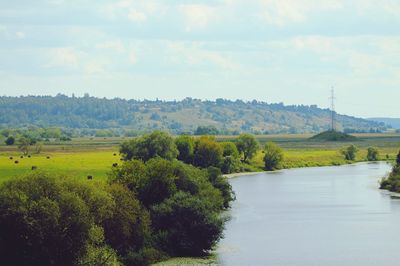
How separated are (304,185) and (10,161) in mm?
34377

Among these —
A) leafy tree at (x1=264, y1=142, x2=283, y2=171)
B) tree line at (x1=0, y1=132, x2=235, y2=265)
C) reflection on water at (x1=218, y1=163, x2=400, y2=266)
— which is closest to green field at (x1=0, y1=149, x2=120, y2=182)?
reflection on water at (x1=218, y1=163, x2=400, y2=266)

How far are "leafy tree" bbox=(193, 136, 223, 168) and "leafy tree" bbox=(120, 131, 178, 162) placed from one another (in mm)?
6737

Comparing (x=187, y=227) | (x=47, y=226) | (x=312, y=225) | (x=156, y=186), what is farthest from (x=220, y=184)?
(x=47, y=226)

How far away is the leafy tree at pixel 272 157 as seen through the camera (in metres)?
118

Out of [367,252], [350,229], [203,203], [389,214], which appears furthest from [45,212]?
[389,214]

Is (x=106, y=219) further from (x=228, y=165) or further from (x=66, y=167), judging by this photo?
(x=228, y=165)

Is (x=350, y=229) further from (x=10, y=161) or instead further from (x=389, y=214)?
(x=10, y=161)

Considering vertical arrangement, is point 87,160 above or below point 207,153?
below

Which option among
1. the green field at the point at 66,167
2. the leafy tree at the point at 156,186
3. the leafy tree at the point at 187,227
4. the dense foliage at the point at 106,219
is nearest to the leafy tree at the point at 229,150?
the green field at the point at 66,167

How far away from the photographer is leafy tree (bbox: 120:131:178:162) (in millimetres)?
88625

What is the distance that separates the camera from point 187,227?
43.9m

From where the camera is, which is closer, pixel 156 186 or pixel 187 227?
pixel 187 227

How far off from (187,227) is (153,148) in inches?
1796

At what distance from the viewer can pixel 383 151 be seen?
15662 centimetres
